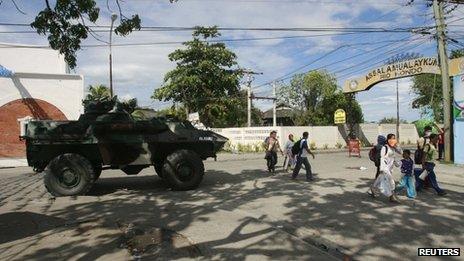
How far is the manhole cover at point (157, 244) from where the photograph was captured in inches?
250

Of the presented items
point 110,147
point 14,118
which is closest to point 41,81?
point 14,118

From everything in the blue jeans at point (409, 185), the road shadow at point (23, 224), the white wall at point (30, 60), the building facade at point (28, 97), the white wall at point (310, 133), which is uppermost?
the white wall at point (30, 60)

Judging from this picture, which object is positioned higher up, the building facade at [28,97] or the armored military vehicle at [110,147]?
the building facade at [28,97]

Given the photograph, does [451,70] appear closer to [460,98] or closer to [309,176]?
[460,98]

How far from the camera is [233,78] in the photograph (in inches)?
1551

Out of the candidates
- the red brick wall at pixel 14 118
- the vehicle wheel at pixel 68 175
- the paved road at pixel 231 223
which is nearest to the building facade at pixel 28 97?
the red brick wall at pixel 14 118

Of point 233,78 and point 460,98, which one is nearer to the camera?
point 460,98

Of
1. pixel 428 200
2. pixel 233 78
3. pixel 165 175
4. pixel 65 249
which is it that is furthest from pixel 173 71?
pixel 65 249

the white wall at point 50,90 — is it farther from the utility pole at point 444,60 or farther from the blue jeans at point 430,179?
the blue jeans at point 430,179

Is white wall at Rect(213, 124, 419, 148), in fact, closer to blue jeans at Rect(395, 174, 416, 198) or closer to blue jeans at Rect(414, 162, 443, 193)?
blue jeans at Rect(414, 162, 443, 193)

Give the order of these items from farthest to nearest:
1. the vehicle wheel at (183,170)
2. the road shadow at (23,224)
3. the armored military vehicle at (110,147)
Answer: the vehicle wheel at (183,170) → the armored military vehicle at (110,147) → the road shadow at (23,224)

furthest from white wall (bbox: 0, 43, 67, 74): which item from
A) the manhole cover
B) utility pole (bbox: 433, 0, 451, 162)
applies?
the manhole cover

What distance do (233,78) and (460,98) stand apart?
2249cm

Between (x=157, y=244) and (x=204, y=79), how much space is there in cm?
3237
